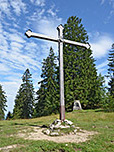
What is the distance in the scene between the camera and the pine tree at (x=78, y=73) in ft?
71.7

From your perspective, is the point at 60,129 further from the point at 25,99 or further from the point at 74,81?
the point at 25,99

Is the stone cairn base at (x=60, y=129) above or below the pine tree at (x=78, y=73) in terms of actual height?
below

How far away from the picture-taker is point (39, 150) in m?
4.11

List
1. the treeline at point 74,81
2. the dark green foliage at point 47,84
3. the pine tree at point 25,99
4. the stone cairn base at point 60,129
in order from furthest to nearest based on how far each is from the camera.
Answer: the pine tree at point 25,99 < the dark green foliage at point 47,84 < the treeline at point 74,81 < the stone cairn base at point 60,129

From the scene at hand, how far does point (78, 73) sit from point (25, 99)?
1673 cm

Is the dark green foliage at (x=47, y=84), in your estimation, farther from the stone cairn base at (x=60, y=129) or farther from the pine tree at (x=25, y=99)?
the stone cairn base at (x=60, y=129)

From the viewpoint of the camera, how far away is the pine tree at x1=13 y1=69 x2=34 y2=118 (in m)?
33.4

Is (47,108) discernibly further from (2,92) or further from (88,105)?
(2,92)

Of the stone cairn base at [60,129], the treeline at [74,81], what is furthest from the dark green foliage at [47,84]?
the stone cairn base at [60,129]

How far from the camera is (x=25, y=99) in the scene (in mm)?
34281

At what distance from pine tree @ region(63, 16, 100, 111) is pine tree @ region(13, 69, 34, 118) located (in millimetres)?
15136

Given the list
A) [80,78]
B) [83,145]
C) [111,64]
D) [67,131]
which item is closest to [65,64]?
[80,78]

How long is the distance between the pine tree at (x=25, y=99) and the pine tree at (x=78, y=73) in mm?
15136

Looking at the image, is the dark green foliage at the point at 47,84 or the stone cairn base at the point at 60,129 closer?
the stone cairn base at the point at 60,129
